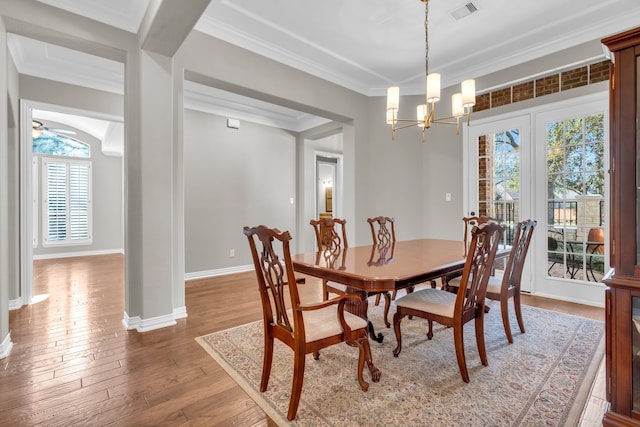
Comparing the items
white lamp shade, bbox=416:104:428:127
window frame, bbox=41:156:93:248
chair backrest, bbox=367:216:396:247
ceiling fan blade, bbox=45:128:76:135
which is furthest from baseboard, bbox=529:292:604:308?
ceiling fan blade, bbox=45:128:76:135

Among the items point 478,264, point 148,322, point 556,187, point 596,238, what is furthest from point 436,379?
point 556,187

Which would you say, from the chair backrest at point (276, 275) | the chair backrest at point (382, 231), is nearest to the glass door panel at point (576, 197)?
the chair backrest at point (382, 231)

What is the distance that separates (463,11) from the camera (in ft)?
9.52

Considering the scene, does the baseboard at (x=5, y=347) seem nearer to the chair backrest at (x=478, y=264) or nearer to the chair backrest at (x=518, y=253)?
the chair backrest at (x=478, y=264)

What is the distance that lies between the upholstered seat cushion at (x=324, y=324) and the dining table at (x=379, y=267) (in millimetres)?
178

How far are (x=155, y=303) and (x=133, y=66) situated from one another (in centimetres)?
210

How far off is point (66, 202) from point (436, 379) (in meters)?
8.49

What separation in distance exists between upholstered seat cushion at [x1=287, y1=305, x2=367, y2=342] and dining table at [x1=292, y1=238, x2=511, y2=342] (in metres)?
0.18

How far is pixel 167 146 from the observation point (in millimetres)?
2734

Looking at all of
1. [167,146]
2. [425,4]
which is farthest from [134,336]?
[425,4]

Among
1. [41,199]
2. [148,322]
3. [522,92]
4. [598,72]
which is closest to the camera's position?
[148,322]

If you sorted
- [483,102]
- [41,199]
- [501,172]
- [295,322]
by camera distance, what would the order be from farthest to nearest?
1. [41,199]
2. [483,102]
3. [501,172]
4. [295,322]

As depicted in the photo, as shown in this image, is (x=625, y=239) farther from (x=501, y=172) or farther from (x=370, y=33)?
(x=370, y=33)

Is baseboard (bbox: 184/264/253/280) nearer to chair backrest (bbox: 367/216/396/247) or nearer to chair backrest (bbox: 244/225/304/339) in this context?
chair backrest (bbox: 367/216/396/247)
